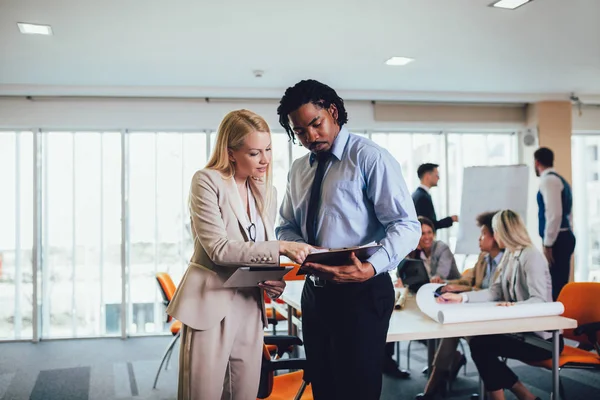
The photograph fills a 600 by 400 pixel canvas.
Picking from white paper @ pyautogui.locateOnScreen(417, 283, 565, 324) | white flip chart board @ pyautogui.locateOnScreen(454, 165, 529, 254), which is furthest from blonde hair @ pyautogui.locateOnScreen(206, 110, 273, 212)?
white flip chart board @ pyautogui.locateOnScreen(454, 165, 529, 254)

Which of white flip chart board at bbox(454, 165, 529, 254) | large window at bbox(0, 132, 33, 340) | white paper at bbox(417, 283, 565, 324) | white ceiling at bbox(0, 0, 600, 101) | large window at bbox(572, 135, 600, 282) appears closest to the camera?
white paper at bbox(417, 283, 565, 324)

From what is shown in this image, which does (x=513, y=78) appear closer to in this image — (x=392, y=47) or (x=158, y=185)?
(x=392, y=47)

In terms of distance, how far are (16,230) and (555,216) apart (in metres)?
5.70

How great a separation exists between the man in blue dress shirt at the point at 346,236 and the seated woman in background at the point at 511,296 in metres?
1.53

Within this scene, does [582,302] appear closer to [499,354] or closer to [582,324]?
[582,324]

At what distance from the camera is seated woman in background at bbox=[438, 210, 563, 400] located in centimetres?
321

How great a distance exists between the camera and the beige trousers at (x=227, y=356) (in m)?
1.82

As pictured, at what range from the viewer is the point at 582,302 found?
11.9ft

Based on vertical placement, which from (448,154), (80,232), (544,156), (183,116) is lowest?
(80,232)

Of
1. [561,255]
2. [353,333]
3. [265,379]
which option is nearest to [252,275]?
[353,333]

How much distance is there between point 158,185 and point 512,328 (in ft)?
15.5

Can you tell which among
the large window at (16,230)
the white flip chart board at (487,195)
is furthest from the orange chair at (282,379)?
the large window at (16,230)

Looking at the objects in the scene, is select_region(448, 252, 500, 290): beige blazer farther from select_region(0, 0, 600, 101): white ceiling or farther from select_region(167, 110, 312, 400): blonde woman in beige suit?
select_region(167, 110, 312, 400): blonde woman in beige suit

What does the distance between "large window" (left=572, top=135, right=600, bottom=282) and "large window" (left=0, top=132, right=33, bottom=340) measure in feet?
22.7
